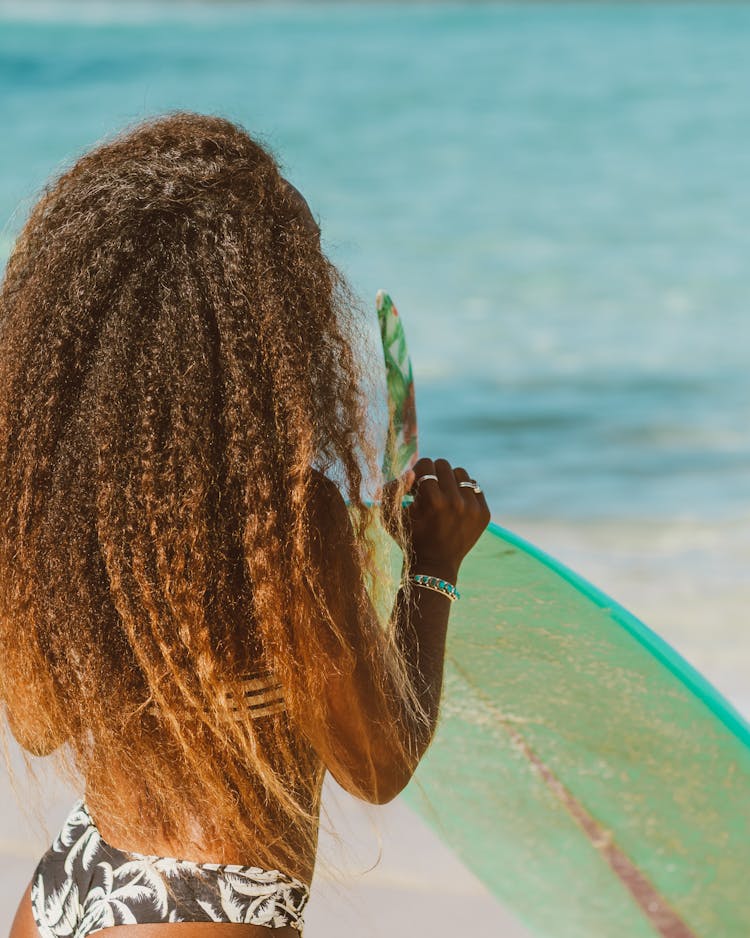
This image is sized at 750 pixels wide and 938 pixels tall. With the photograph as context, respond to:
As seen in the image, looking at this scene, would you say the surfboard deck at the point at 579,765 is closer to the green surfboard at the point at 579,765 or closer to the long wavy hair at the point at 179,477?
the green surfboard at the point at 579,765

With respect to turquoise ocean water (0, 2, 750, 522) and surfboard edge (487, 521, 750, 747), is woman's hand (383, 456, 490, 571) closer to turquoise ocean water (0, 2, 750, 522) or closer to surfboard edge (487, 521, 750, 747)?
turquoise ocean water (0, 2, 750, 522)

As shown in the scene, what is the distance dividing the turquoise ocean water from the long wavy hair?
0.23m

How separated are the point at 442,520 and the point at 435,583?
7 cm

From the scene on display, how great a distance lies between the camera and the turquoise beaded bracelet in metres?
1.25

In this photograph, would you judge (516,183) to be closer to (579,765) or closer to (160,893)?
(579,765)

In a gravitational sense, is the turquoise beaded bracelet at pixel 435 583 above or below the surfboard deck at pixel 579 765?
above

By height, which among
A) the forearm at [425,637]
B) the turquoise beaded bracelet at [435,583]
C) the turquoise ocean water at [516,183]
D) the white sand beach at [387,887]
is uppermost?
the turquoise ocean water at [516,183]

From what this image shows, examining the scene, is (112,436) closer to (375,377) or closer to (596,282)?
(375,377)

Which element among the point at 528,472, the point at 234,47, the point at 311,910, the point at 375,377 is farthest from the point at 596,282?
the point at 234,47

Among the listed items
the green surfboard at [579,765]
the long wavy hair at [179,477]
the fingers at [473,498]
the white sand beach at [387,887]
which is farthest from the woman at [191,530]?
the white sand beach at [387,887]

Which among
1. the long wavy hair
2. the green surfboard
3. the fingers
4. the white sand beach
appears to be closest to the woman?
the long wavy hair

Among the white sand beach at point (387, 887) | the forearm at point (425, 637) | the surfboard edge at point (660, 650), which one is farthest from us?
the white sand beach at point (387, 887)

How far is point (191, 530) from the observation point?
1.06 m

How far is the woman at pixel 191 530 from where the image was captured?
3.47ft
